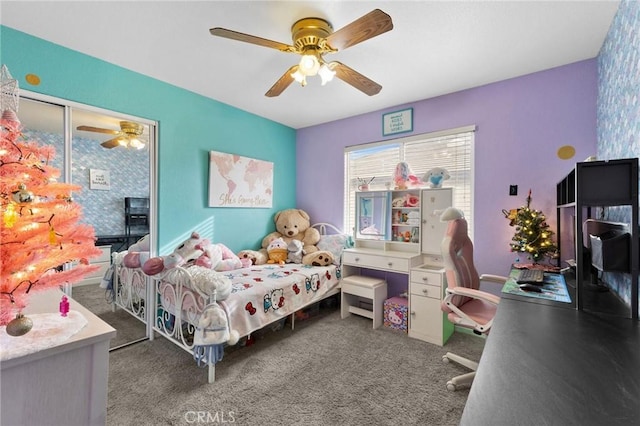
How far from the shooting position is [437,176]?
290cm

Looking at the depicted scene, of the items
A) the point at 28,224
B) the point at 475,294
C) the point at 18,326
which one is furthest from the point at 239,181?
the point at 475,294

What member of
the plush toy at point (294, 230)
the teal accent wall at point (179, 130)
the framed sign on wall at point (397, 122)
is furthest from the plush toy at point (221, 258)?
the framed sign on wall at point (397, 122)

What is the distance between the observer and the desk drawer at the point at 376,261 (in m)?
2.85

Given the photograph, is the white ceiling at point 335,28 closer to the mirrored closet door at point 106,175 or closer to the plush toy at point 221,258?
the mirrored closet door at point 106,175

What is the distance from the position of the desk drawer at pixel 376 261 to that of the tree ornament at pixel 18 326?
2.64 m

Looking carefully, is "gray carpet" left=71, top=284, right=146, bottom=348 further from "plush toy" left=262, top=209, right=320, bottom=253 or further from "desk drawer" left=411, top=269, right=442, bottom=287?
"desk drawer" left=411, top=269, right=442, bottom=287

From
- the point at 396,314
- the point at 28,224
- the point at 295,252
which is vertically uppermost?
the point at 28,224

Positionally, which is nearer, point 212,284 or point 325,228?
point 212,284

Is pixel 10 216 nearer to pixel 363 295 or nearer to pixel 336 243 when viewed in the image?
pixel 363 295

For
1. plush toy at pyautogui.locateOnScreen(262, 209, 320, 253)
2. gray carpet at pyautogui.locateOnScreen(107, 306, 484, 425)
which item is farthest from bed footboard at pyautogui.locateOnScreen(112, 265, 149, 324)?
plush toy at pyautogui.locateOnScreen(262, 209, 320, 253)

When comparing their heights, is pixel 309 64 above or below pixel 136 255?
above

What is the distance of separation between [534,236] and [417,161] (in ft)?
4.61

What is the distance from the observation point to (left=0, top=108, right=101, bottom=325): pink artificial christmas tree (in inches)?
35.3

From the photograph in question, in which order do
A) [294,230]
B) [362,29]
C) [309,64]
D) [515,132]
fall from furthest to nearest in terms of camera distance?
[294,230], [515,132], [309,64], [362,29]
